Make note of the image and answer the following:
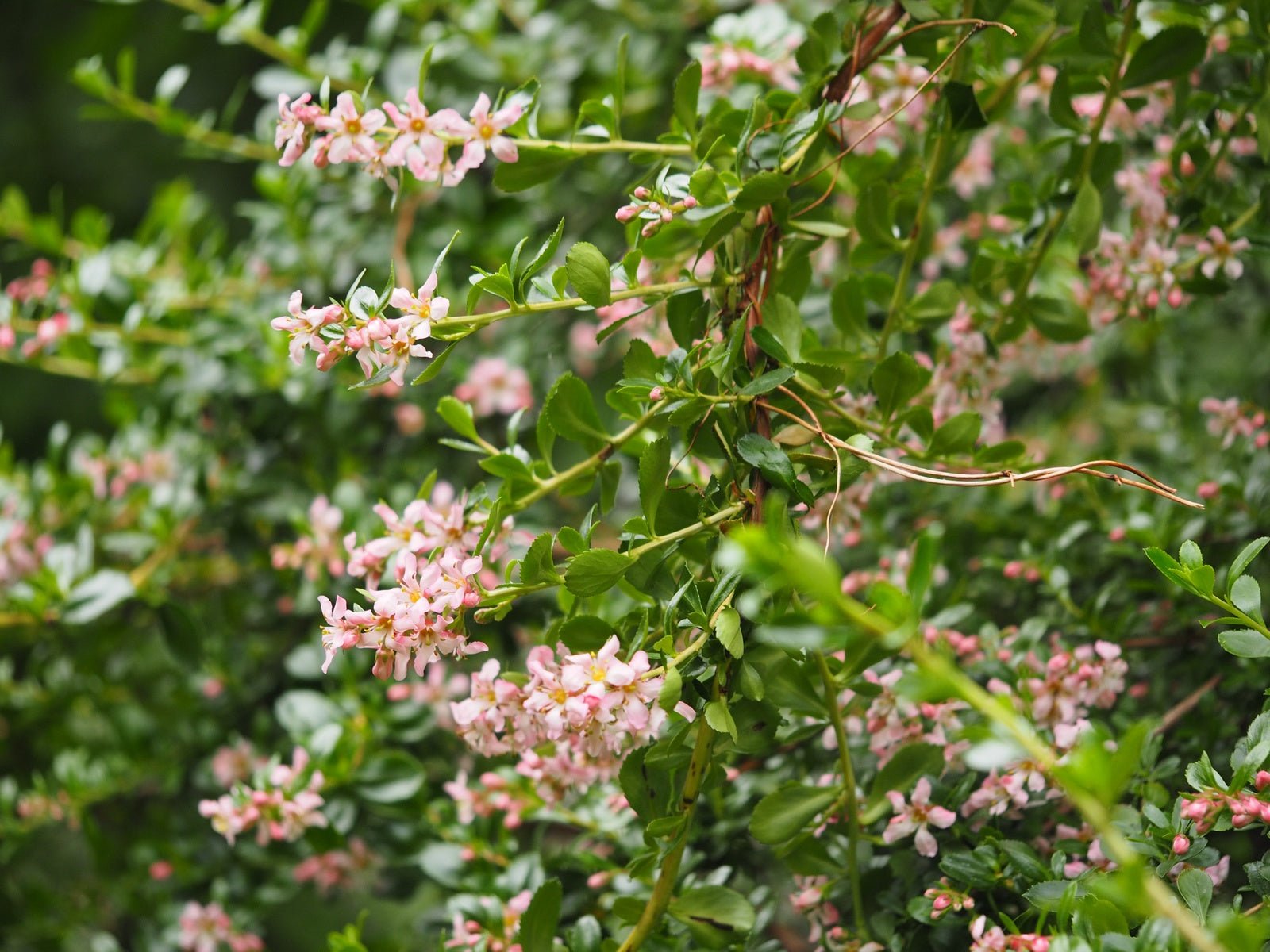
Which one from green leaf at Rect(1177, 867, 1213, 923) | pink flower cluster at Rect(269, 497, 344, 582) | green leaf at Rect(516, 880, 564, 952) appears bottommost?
pink flower cluster at Rect(269, 497, 344, 582)

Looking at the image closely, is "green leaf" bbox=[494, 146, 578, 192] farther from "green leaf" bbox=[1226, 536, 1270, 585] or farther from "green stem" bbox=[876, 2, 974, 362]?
"green leaf" bbox=[1226, 536, 1270, 585]

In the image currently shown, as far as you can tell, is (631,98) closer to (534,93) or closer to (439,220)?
(439,220)

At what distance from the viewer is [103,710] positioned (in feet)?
3.54

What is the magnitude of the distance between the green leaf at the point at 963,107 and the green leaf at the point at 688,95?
0.46 feet

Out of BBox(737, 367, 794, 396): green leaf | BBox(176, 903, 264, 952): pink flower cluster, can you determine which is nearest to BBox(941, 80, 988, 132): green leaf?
BBox(737, 367, 794, 396): green leaf

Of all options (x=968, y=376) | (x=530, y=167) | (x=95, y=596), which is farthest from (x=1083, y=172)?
(x=95, y=596)

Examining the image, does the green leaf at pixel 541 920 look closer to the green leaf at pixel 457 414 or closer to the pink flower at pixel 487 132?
the green leaf at pixel 457 414

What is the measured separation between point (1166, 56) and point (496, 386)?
0.62 m

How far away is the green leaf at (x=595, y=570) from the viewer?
0.50m

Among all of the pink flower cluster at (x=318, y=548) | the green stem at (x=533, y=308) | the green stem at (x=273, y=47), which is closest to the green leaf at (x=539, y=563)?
the green stem at (x=533, y=308)

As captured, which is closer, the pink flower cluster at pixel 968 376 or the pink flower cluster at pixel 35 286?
the pink flower cluster at pixel 968 376

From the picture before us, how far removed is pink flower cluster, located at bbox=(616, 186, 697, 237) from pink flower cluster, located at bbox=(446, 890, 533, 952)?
39 centimetres

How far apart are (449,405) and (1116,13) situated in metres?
0.48

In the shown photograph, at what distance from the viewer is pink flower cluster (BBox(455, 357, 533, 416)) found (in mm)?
1038
